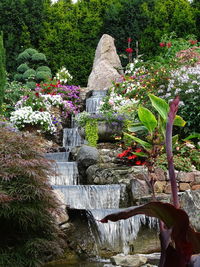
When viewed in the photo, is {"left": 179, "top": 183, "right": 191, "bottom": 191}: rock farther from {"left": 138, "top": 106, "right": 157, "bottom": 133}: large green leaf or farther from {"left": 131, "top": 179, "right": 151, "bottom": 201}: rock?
{"left": 138, "top": 106, "right": 157, "bottom": 133}: large green leaf

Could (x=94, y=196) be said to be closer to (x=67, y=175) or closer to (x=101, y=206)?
(x=101, y=206)

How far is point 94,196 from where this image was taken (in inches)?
227

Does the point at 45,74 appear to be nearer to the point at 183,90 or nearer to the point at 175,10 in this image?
the point at 175,10

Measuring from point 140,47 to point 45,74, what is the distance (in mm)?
3808

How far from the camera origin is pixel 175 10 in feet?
48.2

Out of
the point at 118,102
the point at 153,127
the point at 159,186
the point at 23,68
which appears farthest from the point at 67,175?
the point at 23,68

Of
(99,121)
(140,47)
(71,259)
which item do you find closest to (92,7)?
(140,47)

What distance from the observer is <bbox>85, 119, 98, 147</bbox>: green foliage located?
26.0ft

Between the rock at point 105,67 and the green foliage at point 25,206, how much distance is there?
28.4 feet

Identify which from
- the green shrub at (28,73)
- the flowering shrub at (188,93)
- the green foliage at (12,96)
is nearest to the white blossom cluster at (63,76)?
the green shrub at (28,73)

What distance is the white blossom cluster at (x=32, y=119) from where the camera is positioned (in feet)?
30.3

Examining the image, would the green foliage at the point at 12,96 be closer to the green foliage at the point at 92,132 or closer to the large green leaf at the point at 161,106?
the green foliage at the point at 92,132

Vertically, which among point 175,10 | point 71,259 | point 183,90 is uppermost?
point 175,10

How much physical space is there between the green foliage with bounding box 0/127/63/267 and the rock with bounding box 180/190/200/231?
185cm
